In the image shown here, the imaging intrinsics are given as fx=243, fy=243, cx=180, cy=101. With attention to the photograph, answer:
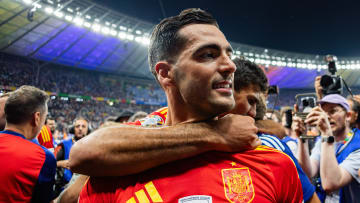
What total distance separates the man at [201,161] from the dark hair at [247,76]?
480 millimetres

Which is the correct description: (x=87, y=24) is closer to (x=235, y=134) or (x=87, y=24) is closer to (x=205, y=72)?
(x=205, y=72)

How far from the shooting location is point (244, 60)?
1.91 meters

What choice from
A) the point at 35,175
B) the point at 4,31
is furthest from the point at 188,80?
the point at 4,31

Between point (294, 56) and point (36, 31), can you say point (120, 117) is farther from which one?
point (294, 56)

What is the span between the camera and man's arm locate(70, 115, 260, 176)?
107 centimetres

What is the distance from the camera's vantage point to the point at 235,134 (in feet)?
3.87

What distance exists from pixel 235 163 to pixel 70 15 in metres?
20.6

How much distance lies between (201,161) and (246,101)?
30.5 inches

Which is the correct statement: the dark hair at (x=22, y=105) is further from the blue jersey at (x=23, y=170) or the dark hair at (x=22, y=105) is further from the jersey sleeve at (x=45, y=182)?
the jersey sleeve at (x=45, y=182)

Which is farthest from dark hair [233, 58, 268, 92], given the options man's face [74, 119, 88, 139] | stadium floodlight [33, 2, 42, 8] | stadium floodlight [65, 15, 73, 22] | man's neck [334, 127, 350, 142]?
stadium floodlight [65, 15, 73, 22]

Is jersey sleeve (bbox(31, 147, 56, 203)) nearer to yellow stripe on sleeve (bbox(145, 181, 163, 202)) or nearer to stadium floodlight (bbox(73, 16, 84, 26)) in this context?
yellow stripe on sleeve (bbox(145, 181, 163, 202))

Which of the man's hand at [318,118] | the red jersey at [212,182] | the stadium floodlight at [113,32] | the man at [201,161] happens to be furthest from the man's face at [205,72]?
the stadium floodlight at [113,32]

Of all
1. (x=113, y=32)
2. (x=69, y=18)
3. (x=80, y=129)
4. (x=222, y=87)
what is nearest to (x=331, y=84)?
(x=222, y=87)

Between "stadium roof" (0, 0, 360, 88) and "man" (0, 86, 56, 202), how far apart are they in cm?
1668
